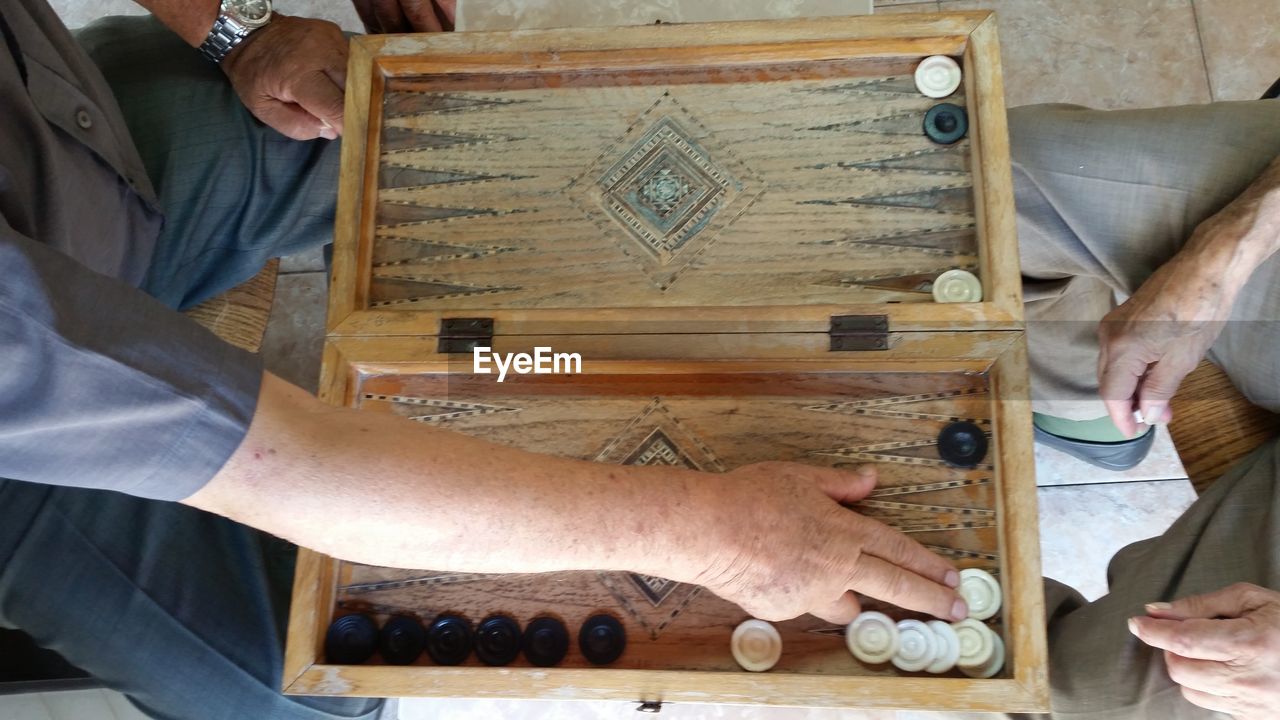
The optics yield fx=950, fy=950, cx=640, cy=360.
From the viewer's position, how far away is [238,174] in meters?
1.46

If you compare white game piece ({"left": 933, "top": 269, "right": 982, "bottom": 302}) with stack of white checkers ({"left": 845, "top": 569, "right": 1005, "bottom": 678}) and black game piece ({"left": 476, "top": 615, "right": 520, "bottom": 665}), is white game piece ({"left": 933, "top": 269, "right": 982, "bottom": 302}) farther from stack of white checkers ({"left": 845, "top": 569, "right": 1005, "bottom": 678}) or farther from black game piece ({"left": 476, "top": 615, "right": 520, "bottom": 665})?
black game piece ({"left": 476, "top": 615, "right": 520, "bottom": 665})

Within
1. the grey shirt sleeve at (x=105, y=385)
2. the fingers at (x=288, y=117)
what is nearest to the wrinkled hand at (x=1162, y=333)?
the grey shirt sleeve at (x=105, y=385)

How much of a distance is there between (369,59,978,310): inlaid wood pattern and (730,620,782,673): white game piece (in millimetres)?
382

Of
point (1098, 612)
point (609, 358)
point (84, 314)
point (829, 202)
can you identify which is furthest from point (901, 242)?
point (84, 314)

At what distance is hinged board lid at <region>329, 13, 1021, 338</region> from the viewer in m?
1.15

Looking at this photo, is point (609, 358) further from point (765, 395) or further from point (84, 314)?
point (84, 314)

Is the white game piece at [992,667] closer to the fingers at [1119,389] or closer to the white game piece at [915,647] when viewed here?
the white game piece at [915,647]

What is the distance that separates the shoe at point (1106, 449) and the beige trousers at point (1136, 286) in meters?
0.40

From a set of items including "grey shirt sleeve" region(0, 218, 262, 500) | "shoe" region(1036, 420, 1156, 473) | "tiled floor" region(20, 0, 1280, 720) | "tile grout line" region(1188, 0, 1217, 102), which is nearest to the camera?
"grey shirt sleeve" region(0, 218, 262, 500)

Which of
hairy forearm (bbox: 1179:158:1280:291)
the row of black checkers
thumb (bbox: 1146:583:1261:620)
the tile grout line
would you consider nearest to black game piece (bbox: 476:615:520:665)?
the row of black checkers

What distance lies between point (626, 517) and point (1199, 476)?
0.87m

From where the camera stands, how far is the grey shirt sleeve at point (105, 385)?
70 centimetres

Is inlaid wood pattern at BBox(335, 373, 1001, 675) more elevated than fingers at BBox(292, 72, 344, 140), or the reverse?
fingers at BBox(292, 72, 344, 140)

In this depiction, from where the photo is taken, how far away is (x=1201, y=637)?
3.41ft
